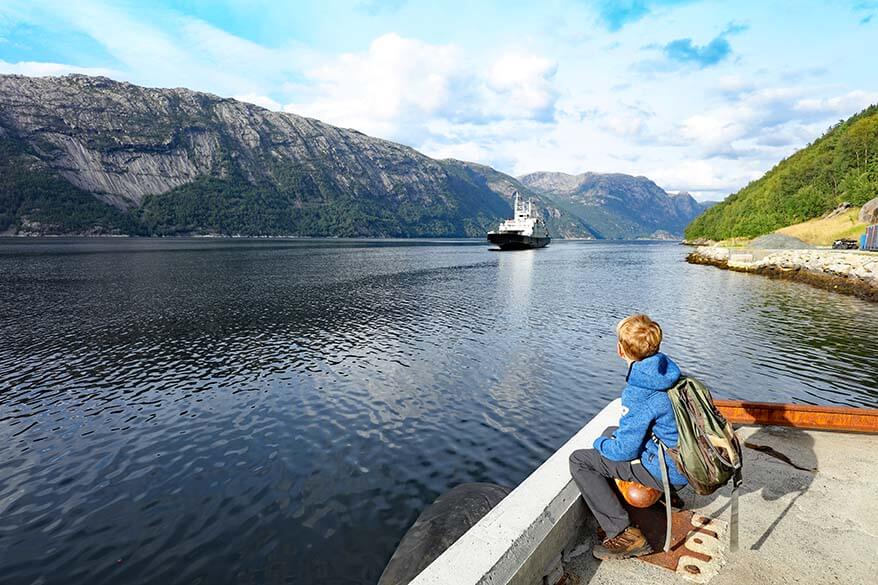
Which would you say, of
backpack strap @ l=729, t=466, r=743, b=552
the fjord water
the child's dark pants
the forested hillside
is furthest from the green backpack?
the forested hillside

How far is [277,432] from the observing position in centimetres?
1424

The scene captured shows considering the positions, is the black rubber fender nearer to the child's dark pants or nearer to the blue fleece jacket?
the child's dark pants

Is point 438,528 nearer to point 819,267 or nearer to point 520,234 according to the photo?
point 819,267

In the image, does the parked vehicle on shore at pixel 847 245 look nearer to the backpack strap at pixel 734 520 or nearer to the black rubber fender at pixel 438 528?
the black rubber fender at pixel 438 528

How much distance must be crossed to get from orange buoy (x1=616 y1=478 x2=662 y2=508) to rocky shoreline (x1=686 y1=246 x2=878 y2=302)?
47213mm

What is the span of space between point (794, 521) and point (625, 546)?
2.42 meters

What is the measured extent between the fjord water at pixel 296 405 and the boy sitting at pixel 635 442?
5.38 m

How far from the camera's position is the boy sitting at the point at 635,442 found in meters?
4.70

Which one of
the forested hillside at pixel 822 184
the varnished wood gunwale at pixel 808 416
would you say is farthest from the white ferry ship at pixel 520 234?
the varnished wood gunwale at pixel 808 416

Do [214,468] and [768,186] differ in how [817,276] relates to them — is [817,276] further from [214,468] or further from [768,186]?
[768,186]

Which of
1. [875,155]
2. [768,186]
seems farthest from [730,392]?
[768,186]

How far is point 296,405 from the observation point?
646 inches

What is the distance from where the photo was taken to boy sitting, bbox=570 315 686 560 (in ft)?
15.4

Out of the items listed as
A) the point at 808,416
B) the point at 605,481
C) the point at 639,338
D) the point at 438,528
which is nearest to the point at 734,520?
the point at 605,481
